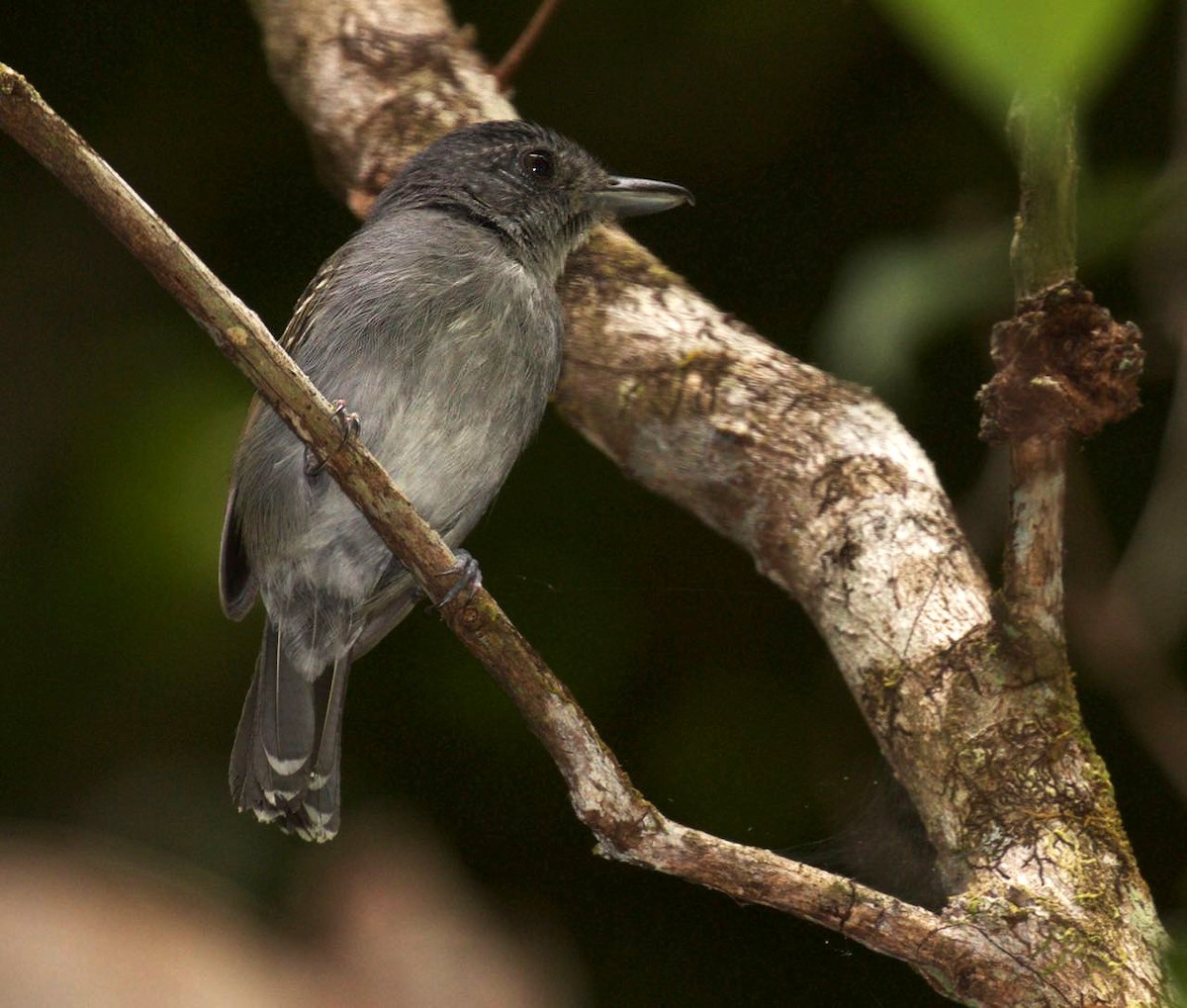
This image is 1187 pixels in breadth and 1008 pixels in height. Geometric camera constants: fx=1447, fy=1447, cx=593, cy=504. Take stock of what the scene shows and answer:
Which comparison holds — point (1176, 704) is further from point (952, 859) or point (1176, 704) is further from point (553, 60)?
point (553, 60)

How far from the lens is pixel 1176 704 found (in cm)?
396

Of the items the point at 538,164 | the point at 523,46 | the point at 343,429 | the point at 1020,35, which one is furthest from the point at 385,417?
the point at 1020,35

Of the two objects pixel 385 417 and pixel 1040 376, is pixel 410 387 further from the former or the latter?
pixel 1040 376

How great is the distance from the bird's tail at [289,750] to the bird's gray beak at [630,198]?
4.66ft

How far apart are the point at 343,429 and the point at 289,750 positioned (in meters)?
1.28

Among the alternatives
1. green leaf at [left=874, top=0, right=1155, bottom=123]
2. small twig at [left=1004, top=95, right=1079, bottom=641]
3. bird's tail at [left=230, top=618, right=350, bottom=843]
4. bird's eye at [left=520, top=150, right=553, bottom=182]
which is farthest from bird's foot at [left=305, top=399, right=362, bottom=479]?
green leaf at [left=874, top=0, right=1155, bottom=123]

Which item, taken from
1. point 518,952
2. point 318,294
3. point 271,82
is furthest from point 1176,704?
point 271,82

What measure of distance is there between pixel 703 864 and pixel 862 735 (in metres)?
1.52

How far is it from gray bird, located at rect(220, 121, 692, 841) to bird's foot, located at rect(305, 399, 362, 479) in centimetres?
2

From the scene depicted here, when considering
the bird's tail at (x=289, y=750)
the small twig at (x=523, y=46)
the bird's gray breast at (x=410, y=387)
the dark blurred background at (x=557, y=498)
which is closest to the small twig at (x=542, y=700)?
the bird's gray breast at (x=410, y=387)

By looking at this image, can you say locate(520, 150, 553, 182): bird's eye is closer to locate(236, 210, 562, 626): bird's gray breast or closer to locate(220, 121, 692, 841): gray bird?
locate(220, 121, 692, 841): gray bird

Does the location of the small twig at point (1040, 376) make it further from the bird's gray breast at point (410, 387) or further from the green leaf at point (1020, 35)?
the bird's gray breast at point (410, 387)

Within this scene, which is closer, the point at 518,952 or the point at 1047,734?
the point at 1047,734

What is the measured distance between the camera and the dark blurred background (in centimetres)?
441
